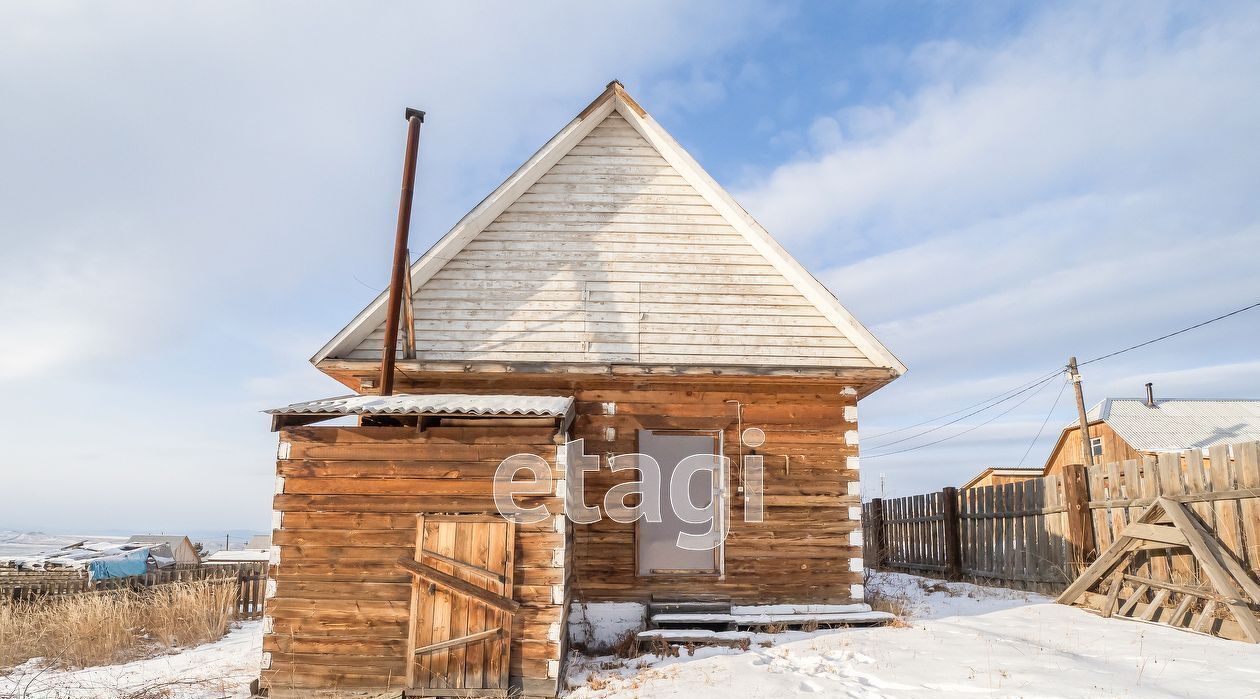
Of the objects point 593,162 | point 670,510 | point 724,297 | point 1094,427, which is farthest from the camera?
point 1094,427

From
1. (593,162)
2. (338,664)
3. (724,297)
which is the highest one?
(593,162)

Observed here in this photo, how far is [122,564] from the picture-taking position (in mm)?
31938

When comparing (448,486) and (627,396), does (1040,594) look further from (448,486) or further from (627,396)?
(448,486)

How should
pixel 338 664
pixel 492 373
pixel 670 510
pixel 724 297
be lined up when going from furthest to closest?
pixel 670 510 < pixel 724 297 < pixel 492 373 < pixel 338 664

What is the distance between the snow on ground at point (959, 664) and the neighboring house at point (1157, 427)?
82.9 ft

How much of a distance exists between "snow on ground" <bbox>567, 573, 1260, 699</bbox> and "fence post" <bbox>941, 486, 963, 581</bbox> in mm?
4745

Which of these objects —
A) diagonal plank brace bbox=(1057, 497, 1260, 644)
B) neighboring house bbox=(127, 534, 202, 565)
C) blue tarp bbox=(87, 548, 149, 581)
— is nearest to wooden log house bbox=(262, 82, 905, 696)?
diagonal plank brace bbox=(1057, 497, 1260, 644)

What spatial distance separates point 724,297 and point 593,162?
3.02m

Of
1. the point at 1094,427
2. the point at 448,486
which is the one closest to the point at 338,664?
the point at 448,486

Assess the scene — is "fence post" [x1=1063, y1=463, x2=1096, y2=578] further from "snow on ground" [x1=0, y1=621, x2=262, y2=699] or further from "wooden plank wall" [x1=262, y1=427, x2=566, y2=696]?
"snow on ground" [x1=0, y1=621, x2=262, y2=699]

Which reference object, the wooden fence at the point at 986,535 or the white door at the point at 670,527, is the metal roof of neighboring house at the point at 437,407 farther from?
the wooden fence at the point at 986,535

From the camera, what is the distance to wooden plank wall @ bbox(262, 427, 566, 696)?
789 cm

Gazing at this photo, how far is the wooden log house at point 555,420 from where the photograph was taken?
312 inches

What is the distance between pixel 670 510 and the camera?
52.0 ft
